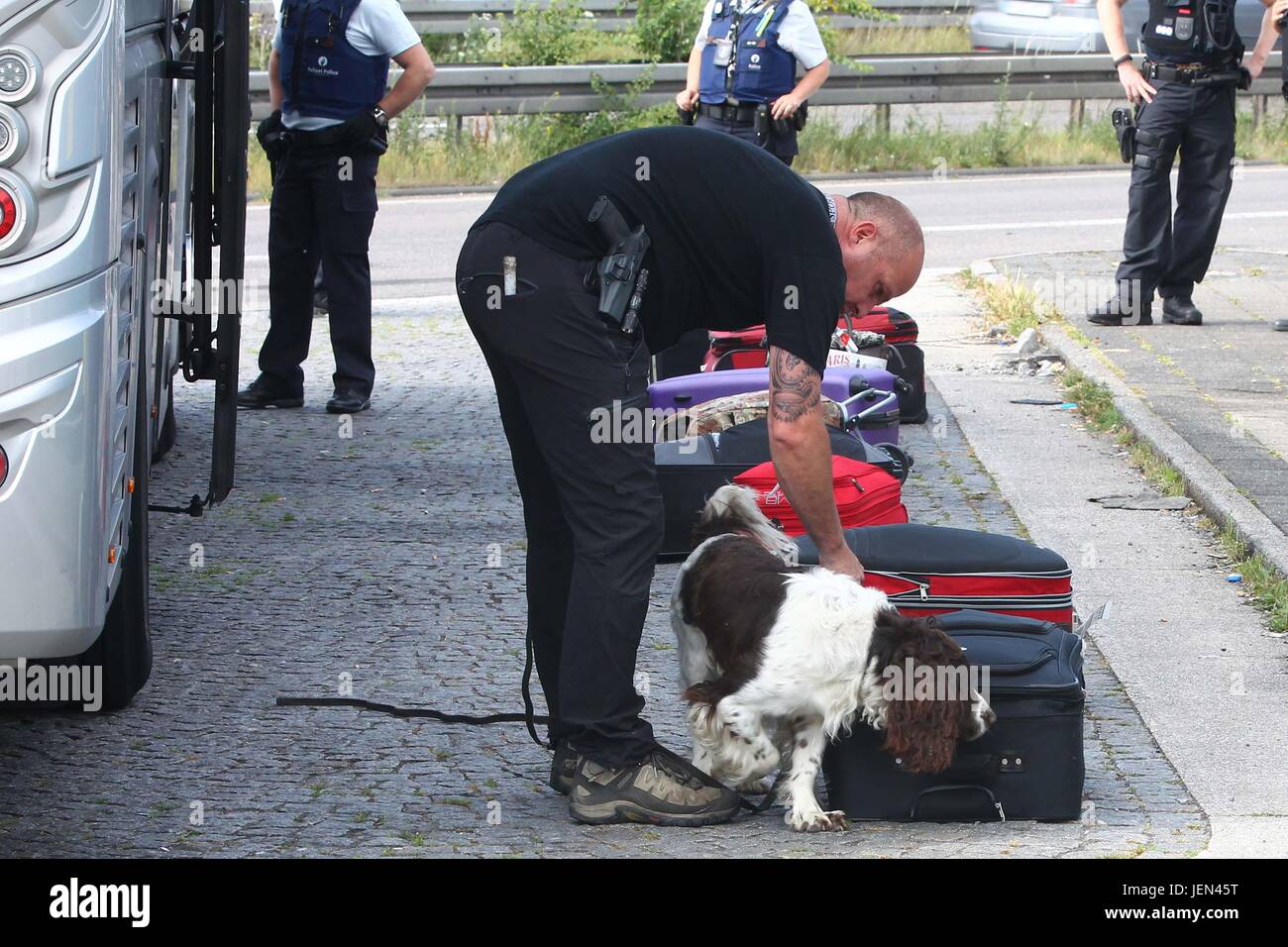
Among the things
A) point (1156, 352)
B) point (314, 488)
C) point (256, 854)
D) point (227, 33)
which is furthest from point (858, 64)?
point (256, 854)

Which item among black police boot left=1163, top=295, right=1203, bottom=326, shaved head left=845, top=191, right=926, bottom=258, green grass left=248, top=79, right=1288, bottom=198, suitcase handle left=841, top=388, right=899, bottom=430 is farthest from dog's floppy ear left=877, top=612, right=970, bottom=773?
green grass left=248, top=79, right=1288, bottom=198

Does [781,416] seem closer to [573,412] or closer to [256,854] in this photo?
[573,412]

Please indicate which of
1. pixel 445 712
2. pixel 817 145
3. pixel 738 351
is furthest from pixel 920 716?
pixel 817 145

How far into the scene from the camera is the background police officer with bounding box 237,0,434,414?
8305 mm

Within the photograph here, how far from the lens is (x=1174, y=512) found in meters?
6.82

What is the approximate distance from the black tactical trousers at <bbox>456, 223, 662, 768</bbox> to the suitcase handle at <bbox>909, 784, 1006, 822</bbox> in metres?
0.64

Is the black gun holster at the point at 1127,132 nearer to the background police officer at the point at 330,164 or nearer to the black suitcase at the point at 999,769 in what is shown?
the background police officer at the point at 330,164

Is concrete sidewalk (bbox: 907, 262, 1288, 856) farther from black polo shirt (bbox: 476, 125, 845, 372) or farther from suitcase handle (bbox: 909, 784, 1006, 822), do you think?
black polo shirt (bbox: 476, 125, 845, 372)

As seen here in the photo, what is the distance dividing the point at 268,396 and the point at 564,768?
4.94 meters

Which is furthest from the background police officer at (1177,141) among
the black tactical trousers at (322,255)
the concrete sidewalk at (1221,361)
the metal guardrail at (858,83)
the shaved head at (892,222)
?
the metal guardrail at (858,83)

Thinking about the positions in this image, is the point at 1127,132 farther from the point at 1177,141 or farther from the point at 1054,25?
the point at 1054,25

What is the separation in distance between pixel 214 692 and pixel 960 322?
703 cm

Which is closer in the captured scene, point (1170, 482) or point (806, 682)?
point (806, 682)

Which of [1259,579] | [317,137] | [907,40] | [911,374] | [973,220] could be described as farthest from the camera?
[907,40]
